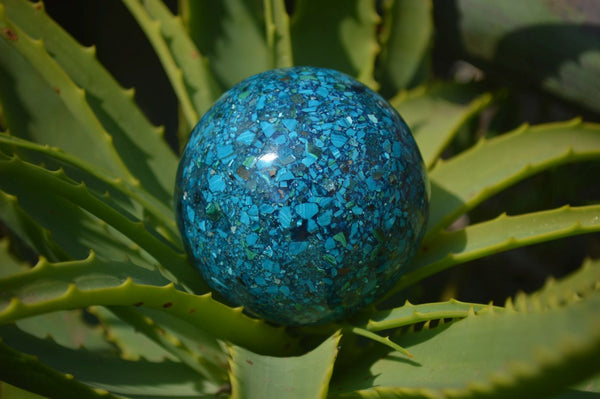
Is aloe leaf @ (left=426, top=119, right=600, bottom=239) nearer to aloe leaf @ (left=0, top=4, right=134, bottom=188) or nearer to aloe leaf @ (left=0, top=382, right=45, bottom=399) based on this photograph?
aloe leaf @ (left=0, top=4, right=134, bottom=188)

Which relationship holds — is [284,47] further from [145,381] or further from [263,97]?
[145,381]

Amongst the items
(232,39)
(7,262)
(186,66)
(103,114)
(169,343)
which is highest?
(232,39)

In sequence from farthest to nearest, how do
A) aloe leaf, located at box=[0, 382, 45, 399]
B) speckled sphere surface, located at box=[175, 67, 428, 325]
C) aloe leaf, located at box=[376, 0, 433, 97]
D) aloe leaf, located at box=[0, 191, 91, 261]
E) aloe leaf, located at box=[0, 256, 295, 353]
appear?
1. aloe leaf, located at box=[376, 0, 433, 97]
2. aloe leaf, located at box=[0, 382, 45, 399]
3. aloe leaf, located at box=[0, 191, 91, 261]
4. speckled sphere surface, located at box=[175, 67, 428, 325]
5. aloe leaf, located at box=[0, 256, 295, 353]

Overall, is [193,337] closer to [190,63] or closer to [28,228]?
[28,228]

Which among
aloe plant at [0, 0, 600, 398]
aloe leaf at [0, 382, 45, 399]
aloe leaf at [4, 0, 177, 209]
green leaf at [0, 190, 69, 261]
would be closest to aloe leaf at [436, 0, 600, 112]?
aloe plant at [0, 0, 600, 398]

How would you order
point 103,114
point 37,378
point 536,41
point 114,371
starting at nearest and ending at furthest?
point 37,378, point 114,371, point 103,114, point 536,41

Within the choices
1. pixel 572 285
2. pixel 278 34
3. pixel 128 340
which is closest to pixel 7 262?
pixel 128 340

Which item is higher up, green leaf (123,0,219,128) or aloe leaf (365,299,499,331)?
green leaf (123,0,219,128)
